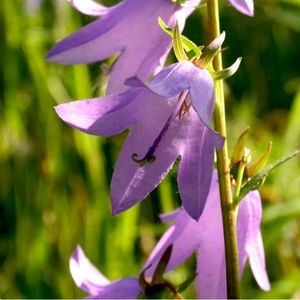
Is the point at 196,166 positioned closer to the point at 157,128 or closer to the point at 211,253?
the point at 157,128

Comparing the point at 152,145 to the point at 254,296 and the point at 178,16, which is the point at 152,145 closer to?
the point at 178,16

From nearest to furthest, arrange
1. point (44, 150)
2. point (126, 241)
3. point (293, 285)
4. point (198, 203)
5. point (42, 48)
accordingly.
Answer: point (198, 203), point (293, 285), point (126, 241), point (44, 150), point (42, 48)

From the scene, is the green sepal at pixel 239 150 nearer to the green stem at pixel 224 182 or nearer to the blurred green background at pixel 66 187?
the green stem at pixel 224 182

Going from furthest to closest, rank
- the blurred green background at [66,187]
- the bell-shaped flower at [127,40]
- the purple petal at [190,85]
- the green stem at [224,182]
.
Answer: the blurred green background at [66,187] → the bell-shaped flower at [127,40] → the green stem at [224,182] → the purple petal at [190,85]

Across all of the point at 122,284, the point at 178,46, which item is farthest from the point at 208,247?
the point at 178,46

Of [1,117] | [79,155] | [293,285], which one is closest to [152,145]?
[293,285]

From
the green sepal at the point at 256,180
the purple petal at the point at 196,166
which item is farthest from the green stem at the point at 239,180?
the purple petal at the point at 196,166

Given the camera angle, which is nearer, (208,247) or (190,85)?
(190,85)
